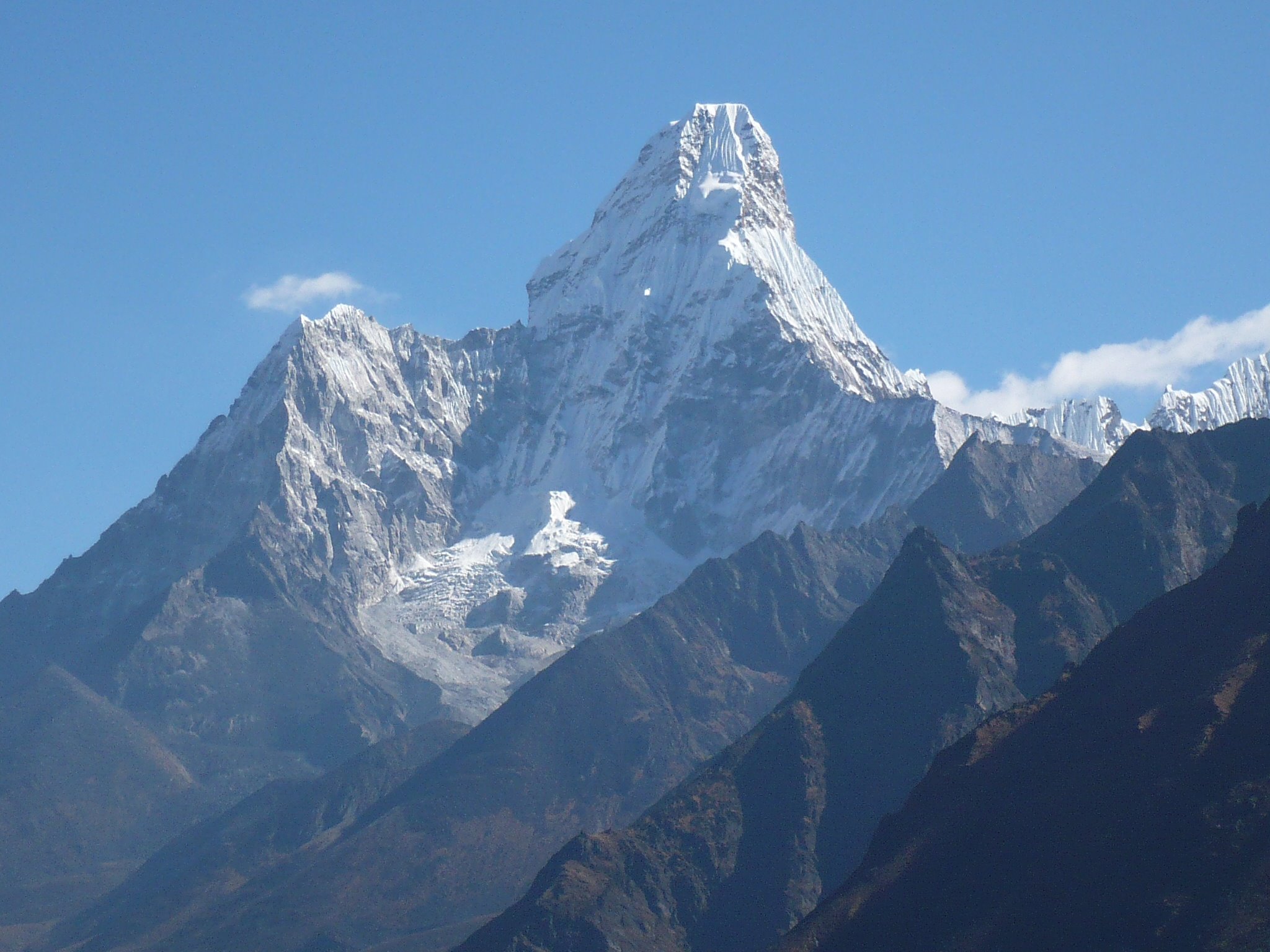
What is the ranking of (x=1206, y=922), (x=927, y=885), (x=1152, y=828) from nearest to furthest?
1. (x=1206, y=922)
2. (x=1152, y=828)
3. (x=927, y=885)

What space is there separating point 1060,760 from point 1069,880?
20956 millimetres

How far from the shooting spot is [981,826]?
647ft

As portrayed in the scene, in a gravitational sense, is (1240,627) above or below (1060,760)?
above

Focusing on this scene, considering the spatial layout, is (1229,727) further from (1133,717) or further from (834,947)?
(834,947)

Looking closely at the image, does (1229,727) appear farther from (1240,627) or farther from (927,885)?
(927,885)

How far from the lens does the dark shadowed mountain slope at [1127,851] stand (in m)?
A: 167

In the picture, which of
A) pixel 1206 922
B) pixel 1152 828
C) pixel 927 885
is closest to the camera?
pixel 1206 922

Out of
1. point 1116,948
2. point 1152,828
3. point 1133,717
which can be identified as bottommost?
point 1116,948

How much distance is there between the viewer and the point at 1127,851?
178750 mm

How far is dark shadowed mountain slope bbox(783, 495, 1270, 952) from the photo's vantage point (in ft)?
547

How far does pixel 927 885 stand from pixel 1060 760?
59.3 ft

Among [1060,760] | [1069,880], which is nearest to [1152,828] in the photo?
[1069,880]

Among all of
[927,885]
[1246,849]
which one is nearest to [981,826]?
[927,885]

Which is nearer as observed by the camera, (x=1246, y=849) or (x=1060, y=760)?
(x=1246, y=849)
